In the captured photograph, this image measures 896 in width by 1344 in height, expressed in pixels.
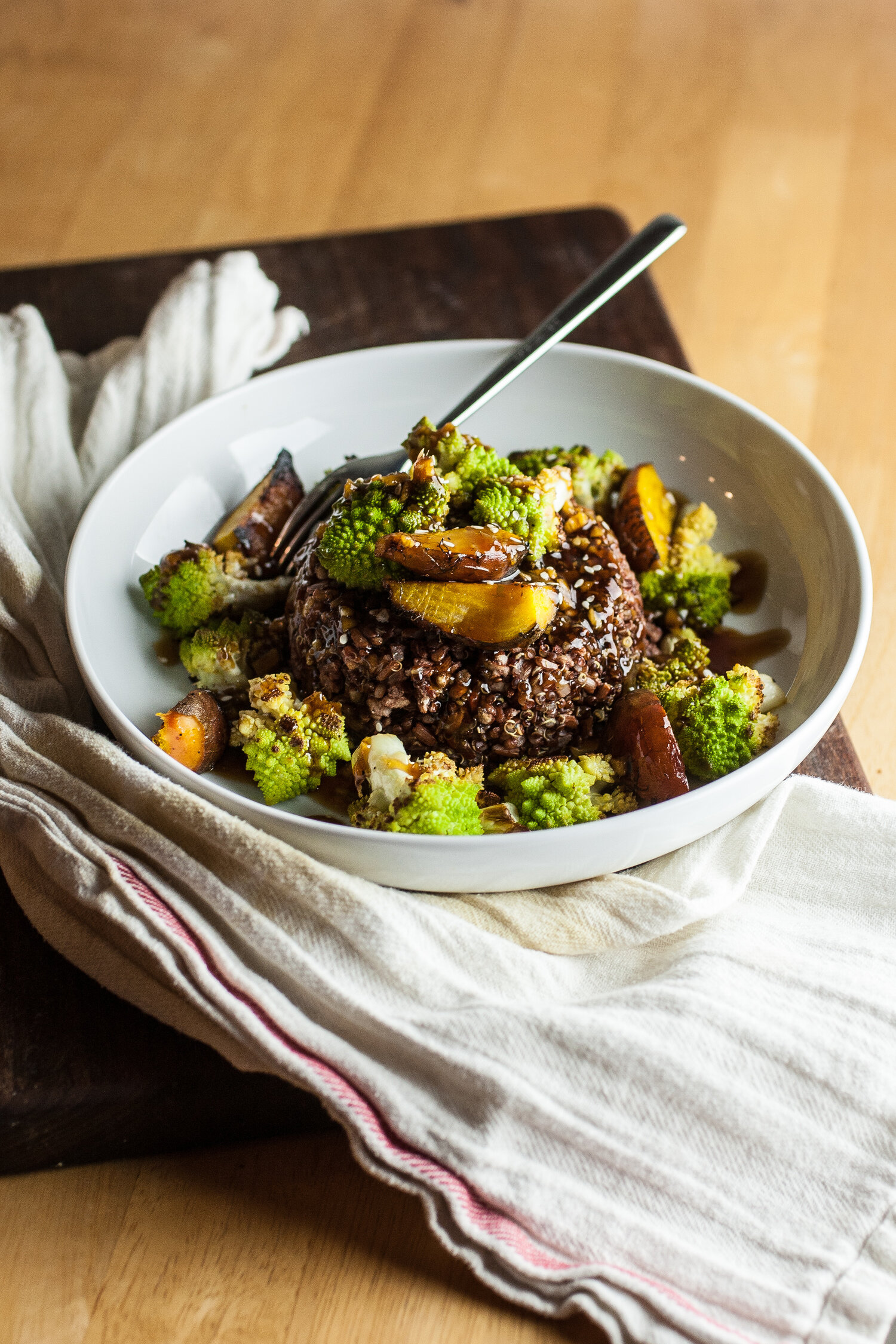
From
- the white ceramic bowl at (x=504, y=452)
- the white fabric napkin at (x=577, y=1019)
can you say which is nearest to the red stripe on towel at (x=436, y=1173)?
the white fabric napkin at (x=577, y=1019)

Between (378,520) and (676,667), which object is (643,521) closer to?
(676,667)

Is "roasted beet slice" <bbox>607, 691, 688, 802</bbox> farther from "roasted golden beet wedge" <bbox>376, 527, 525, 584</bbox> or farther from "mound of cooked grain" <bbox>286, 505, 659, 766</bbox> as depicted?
"roasted golden beet wedge" <bbox>376, 527, 525, 584</bbox>

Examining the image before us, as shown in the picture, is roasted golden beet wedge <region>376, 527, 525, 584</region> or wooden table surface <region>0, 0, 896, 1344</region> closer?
roasted golden beet wedge <region>376, 527, 525, 584</region>

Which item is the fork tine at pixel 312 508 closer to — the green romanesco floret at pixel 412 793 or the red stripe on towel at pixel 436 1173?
the green romanesco floret at pixel 412 793

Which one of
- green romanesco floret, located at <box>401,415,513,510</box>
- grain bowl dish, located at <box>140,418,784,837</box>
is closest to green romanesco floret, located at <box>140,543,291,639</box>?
grain bowl dish, located at <box>140,418,784,837</box>

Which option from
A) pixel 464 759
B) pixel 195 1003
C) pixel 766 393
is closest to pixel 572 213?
pixel 766 393
